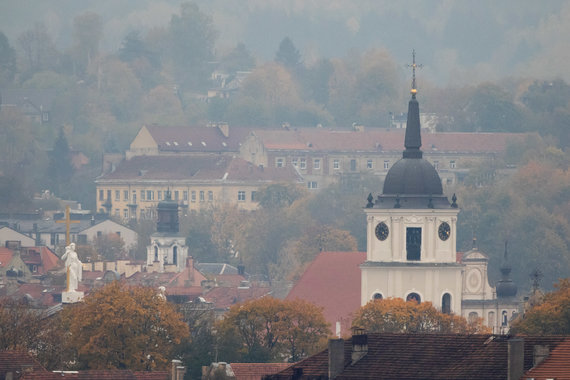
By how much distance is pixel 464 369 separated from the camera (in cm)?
6059

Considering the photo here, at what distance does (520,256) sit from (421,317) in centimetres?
5916

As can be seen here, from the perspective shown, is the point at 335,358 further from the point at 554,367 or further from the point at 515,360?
the point at 554,367

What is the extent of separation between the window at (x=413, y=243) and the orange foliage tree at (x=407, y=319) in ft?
24.7

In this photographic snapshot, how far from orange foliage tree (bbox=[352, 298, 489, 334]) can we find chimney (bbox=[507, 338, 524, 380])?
33397mm

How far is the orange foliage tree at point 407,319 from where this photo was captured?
9406 cm

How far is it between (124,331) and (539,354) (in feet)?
100.0

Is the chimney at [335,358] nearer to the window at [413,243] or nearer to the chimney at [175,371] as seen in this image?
the chimney at [175,371]

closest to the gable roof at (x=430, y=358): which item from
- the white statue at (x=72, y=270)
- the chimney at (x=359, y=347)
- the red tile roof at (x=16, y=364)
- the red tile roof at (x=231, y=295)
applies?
the chimney at (x=359, y=347)

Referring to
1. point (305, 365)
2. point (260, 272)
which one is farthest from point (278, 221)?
point (305, 365)

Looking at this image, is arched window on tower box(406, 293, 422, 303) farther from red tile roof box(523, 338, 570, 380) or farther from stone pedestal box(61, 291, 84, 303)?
red tile roof box(523, 338, 570, 380)

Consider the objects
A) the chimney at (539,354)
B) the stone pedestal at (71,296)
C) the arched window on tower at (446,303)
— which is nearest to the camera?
the chimney at (539,354)

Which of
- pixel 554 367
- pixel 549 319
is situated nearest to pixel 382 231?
pixel 549 319

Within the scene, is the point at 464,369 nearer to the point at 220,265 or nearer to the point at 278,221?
the point at 220,265

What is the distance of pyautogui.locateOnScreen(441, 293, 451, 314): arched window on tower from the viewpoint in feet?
351
